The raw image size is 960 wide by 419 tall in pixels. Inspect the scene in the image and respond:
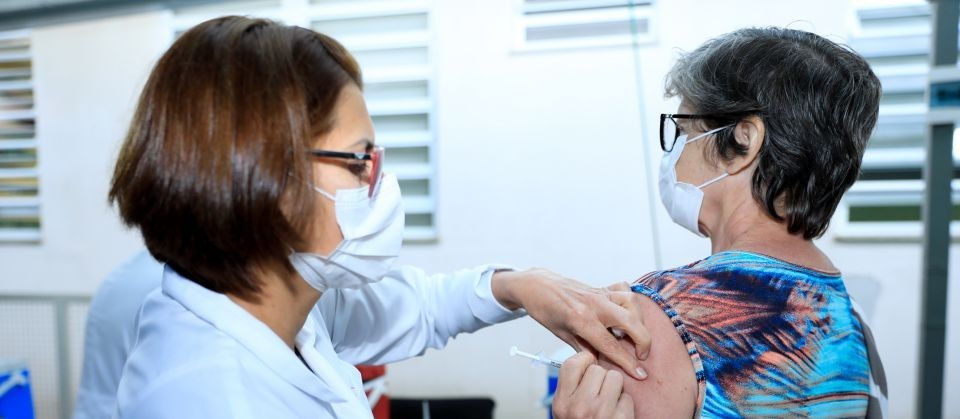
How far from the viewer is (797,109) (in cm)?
97

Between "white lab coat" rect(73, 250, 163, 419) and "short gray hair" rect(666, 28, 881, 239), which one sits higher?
"short gray hair" rect(666, 28, 881, 239)

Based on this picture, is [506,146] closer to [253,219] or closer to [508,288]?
[508,288]

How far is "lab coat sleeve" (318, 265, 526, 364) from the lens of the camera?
133 cm

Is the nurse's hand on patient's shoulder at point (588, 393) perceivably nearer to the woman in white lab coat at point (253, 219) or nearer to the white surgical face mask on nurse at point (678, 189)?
the woman in white lab coat at point (253, 219)

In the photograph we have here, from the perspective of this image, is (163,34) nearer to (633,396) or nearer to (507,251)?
(507,251)

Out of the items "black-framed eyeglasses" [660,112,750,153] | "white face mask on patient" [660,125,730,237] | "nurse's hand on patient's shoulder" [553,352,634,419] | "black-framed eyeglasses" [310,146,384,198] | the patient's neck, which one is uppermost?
"black-framed eyeglasses" [660,112,750,153]

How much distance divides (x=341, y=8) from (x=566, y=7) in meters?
1.40

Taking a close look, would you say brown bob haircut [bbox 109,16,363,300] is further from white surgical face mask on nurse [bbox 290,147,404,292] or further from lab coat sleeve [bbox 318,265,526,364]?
lab coat sleeve [bbox 318,265,526,364]

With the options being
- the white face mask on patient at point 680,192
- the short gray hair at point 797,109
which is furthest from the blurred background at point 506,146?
the short gray hair at point 797,109

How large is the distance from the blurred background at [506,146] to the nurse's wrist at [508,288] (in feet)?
4.31

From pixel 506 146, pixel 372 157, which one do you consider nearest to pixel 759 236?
pixel 372 157

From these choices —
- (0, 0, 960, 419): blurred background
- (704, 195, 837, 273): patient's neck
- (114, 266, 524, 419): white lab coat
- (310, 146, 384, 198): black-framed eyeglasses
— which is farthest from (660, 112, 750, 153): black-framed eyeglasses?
(0, 0, 960, 419): blurred background

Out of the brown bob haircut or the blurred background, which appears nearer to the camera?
the brown bob haircut

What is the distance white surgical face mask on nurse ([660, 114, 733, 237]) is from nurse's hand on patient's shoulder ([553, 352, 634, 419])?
1.20 feet
